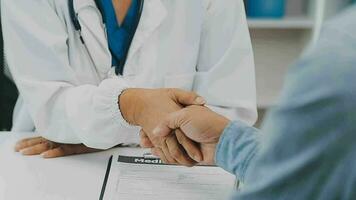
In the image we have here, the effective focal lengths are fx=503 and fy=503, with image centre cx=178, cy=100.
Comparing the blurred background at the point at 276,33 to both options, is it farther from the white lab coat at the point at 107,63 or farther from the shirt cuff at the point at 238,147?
the shirt cuff at the point at 238,147

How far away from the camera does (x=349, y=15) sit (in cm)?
44

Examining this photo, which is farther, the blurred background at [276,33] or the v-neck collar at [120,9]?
the blurred background at [276,33]

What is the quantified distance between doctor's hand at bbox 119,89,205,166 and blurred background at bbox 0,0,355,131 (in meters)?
0.90

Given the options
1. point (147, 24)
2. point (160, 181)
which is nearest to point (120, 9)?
point (147, 24)

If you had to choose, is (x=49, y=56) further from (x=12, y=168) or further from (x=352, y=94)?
(x=352, y=94)

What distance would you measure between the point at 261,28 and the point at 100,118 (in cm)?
141

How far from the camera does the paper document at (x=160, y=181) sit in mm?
976

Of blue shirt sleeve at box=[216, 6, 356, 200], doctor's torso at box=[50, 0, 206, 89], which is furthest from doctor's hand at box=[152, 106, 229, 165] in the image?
blue shirt sleeve at box=[216, 6, 356, 200]

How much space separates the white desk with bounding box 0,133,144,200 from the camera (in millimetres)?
985

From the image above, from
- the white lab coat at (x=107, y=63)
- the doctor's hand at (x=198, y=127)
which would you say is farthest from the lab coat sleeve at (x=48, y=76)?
the doctor's hand at (x=198, y=127)

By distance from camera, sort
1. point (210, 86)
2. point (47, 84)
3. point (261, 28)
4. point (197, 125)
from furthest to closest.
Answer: point (261, 28)
point (210, 86)
point (47, 84)
point (197, 125)

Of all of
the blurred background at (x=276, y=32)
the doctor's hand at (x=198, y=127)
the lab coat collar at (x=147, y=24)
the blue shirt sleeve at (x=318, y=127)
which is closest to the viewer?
the blue shirt sleeve at (x=318, y=127)

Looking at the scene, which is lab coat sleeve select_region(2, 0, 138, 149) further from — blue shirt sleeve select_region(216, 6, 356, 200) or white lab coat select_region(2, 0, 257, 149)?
blue shirt sleeve select_region(216, 6, 356, 200)

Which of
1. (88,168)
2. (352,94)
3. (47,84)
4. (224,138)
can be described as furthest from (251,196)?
(47,84)
